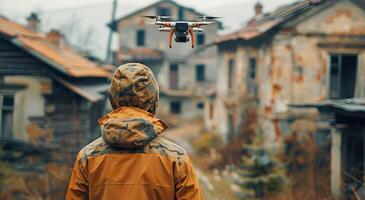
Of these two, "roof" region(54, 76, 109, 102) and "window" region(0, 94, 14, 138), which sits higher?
"roof" region(54, 76, 109, 102)

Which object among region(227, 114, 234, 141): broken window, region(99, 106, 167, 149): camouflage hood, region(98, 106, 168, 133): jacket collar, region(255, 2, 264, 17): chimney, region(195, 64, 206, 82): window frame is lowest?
region(227, 114, 234, 141): broken window

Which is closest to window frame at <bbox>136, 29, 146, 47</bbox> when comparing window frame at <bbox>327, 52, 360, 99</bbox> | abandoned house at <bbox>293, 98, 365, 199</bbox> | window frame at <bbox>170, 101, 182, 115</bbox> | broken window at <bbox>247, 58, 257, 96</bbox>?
window frame at <bbox>170, 101, 182, 115</bbox>

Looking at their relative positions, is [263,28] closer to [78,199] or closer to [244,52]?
[244,52]

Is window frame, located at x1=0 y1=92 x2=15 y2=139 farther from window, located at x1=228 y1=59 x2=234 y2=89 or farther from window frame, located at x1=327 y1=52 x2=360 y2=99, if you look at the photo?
window, located at x1=228 y1=59 x2=234 y2=89

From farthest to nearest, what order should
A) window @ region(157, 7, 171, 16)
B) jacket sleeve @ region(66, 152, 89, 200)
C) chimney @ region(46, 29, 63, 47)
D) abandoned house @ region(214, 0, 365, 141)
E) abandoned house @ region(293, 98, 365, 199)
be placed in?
window @ region(157, 7, 171, 16)
chimney @ region(46, 29, 63, 47)
abandoned house @ region(214, 0, 365, 141)
abandoned house @ region(293, 98, 365, 199)
jacket sleeve @ region(66, 152, 89, 200)

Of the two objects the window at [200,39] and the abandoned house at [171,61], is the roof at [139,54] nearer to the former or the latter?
the abandoned house at [171,61]

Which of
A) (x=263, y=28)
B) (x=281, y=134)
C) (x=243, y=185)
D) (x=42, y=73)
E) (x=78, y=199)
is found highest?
(x=263, y=28)

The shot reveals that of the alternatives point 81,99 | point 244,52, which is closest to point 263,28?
point 244,52
